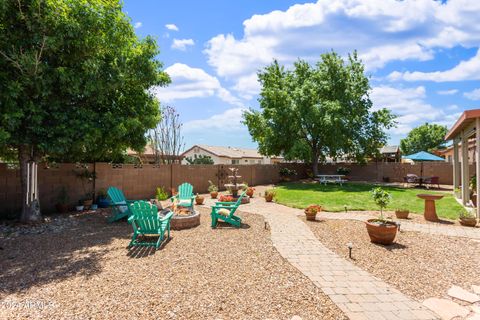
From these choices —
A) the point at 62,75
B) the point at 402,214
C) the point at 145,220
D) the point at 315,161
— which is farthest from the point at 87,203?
the point at 315,161

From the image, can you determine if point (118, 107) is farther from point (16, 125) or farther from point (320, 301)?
point (320, 301)

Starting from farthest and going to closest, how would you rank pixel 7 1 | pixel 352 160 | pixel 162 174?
1. pixel 352 160
2. pixel 162 174
3. pixel 7 1

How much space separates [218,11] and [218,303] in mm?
9022

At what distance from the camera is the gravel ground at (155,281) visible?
354cm

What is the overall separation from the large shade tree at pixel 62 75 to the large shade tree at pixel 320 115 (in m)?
13.8

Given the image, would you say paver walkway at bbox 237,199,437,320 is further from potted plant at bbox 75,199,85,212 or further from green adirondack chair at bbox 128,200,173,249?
potted plant at bbox 75,199,85,212

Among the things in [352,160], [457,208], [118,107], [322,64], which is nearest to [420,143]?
[352,160]

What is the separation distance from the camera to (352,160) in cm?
2503

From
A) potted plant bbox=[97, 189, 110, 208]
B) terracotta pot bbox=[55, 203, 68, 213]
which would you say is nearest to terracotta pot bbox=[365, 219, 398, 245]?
potted plant bbox=[97, 189, 110, 208]

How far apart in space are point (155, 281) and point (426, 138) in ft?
190

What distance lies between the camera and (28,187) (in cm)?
→ 834

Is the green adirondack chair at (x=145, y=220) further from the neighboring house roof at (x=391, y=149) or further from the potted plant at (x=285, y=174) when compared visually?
the neighboring house roof at (x=391, y=149)

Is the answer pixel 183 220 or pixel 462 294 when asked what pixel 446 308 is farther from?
pixel 183 220

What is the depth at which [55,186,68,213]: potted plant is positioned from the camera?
1003 centimetres
